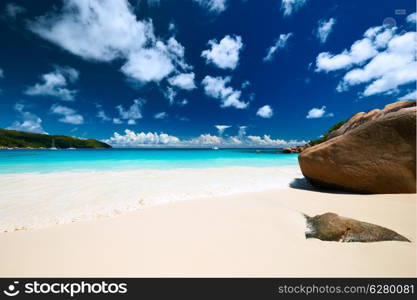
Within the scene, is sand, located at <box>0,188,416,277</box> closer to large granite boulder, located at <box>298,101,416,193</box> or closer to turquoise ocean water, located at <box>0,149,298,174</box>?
large granite boulder, located at <box>298,101,416,193</box>

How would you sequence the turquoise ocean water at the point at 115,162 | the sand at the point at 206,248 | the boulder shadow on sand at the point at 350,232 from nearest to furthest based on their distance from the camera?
the sand at the point at 206,248
the boulder shadow on sand at the point at 350,232
the turquoise ocean water at the point at 115,162

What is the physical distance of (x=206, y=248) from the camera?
Answer: 2.42 m

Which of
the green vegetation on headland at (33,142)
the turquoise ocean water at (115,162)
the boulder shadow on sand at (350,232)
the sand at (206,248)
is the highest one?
the green vegetation on headland at (33,142)

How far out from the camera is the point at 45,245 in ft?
8.52

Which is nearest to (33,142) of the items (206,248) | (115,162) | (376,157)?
(115,162)

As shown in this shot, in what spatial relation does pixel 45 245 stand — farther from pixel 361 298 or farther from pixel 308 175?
pixel 308 175

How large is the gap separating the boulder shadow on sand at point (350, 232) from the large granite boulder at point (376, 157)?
10.4 feet

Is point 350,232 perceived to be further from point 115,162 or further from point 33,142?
point 33,142

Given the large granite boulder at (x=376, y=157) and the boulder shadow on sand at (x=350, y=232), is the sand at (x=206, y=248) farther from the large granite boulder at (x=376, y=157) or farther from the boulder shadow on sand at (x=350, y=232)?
the large granite boulder at (x=376, y=157)

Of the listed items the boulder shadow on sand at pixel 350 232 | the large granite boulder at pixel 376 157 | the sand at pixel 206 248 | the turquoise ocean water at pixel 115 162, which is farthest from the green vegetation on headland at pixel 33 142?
the boulder shadow on sand at pixel 350 232

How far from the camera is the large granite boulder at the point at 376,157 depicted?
4.50 metres

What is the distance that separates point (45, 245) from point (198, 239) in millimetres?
2444

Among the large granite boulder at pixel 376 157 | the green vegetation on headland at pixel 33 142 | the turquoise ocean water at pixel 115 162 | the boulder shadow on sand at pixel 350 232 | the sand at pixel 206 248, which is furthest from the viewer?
the green vegetation on headland at pixel 33 142

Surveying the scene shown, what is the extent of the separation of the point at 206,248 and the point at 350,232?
219 cm
